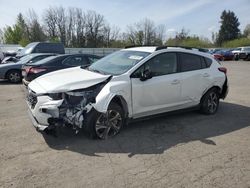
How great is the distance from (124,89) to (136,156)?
132 centimetres

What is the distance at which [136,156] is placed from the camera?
4496 mm

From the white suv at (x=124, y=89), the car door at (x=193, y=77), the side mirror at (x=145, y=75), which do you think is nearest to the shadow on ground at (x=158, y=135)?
the white suv at (x=124, y=89)

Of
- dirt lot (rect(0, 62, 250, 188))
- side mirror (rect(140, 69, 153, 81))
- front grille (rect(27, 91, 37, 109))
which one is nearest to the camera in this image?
dirt lot (rect(0, 62, 250, 188))

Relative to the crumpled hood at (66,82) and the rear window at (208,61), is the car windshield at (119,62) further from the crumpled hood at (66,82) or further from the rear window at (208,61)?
the rear window at (208,61)

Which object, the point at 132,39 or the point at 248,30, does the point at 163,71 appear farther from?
the point at 248,30

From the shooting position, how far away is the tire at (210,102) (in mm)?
6961

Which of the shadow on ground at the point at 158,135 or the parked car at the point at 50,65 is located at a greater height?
the parked car at the point at 50,65

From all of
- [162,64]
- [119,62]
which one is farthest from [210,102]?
[119,62]

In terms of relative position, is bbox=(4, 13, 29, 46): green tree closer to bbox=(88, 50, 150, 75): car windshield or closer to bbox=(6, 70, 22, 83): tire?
bbox=(6, 70, 22, 83): tire

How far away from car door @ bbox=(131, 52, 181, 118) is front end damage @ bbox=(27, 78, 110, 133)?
0.93m

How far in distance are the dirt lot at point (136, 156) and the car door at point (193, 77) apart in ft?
1.85

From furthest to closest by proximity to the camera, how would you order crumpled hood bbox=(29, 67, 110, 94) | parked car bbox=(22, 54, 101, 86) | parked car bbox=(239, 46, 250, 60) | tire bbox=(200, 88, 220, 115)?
Answer: parked car bbox=(239, 46, 250, 60)
parked car bbox=(22, 54, 101, 86)
tire bbox=(200, 88, 220, 115)
crumpled hood bbox=(29, 67, 110, 94)

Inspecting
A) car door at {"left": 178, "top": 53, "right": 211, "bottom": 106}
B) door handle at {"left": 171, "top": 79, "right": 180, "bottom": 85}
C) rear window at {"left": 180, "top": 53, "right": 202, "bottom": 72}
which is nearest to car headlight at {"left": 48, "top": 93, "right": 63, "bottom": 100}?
door handle at {"left": 171, "top": 79, "right": 180, "bottom": 85}

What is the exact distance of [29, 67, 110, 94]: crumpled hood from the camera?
491 cm
